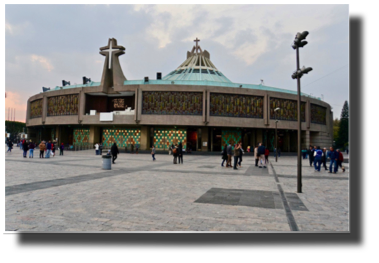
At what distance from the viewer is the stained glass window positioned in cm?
4771

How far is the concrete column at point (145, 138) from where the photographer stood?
133ft

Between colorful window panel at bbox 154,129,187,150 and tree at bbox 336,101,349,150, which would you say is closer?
colorful window panel at bbox 154,129,187,150

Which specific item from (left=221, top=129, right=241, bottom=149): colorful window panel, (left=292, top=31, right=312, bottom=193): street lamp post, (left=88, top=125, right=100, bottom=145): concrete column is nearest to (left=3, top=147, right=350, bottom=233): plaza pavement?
(left=292, top=31, right=312, bottom=193): street lamp post

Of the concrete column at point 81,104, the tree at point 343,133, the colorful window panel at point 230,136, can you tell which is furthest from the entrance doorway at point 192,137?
the tree at point 343,133

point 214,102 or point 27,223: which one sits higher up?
point 214,102

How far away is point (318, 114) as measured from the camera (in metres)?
47.6

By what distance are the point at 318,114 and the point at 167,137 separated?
2953 centimetres

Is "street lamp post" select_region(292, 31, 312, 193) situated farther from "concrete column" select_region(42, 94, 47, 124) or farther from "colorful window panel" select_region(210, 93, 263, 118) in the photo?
"concrete column" select_region(42, 94, 47, 124)

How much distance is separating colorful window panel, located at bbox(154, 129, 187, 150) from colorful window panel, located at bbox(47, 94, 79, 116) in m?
14.5

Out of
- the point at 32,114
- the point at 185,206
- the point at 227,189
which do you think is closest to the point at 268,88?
the point at 227,189

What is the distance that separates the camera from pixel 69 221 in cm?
493

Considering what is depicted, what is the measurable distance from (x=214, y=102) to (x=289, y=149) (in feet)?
67.7
